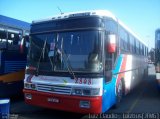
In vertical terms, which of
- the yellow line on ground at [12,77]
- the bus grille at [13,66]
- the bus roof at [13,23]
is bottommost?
the yellow line on ground at [12,77]

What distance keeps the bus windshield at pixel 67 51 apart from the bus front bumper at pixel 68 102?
0.77 m

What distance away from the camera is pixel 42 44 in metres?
7.42

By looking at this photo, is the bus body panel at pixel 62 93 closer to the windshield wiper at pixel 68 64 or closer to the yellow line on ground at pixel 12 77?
the windshield wiper at pixel 68 64

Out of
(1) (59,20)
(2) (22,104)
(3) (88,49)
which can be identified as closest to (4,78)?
(2) (22,104)

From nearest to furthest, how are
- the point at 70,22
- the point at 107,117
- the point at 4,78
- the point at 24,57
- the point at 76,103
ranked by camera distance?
the point at 76,103, the point at 70,22, the point at 107,117, the point at 4,78, the point at 24,57

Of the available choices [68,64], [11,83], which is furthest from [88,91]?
[11,83]

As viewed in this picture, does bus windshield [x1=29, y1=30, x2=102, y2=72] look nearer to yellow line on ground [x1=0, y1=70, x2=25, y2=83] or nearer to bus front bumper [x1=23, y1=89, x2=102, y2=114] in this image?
bus front bumper [x1=23, y1=89, x2=102, y2=114]

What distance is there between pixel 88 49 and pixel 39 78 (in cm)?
180

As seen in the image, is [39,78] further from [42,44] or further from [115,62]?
[115,62]

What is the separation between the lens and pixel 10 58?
30.7ft

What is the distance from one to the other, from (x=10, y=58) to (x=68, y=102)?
3.73m

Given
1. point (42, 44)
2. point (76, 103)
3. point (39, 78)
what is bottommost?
point (76, 103)

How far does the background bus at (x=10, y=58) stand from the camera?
29.7ft

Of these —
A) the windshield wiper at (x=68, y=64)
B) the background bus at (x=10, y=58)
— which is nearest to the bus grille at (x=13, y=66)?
the background bus at (x=10, y=58)
